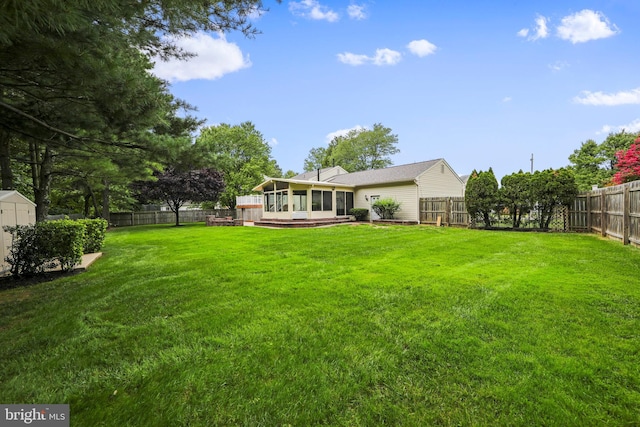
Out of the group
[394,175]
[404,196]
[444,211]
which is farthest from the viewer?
[394,175]

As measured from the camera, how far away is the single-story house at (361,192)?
15.9 m

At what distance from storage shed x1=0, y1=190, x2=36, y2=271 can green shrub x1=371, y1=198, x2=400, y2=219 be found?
573 inches

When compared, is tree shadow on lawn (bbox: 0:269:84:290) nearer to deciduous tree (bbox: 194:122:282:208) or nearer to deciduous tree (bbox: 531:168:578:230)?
deciduous tree (bbox: 531:168:578:230)

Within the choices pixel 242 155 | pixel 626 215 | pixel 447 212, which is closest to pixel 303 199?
pixel 447 212

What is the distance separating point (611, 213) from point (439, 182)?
933cm

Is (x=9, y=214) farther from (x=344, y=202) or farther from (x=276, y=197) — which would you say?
(x=344, y=202)

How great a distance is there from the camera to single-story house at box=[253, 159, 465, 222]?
1586 cm

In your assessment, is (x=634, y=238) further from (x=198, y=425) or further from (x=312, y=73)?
(x=312, y=73)

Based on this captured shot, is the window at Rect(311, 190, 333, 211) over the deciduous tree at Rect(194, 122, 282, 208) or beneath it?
beneath

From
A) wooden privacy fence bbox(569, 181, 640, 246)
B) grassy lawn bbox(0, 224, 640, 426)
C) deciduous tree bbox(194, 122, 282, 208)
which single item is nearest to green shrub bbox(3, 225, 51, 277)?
grassy lawn bbox(0, 224, 640, 426)

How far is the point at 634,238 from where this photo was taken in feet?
21.3

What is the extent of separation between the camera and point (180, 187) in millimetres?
19156

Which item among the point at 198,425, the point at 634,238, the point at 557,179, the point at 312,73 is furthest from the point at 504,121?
the point at 198,425

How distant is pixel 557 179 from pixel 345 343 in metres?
11.5
